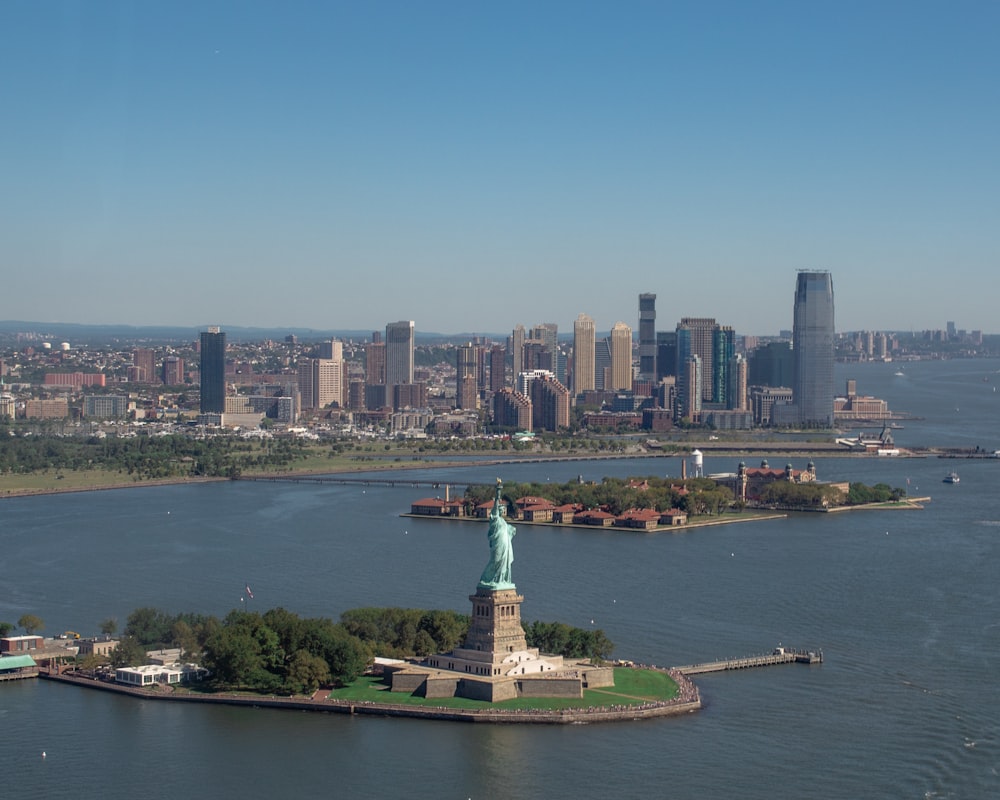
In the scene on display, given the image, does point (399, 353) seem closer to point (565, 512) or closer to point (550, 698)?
point (565, 512)

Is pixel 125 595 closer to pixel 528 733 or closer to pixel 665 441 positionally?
pixel 528 733

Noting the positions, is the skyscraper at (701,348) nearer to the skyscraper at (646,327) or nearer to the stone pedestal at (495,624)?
the skyscraper at (646,327)

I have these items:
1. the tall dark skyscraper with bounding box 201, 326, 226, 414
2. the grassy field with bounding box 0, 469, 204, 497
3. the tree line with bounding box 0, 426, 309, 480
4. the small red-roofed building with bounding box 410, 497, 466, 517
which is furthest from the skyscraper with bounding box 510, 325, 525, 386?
the small red-roofed building with bounding box 410, 497, 466, 517

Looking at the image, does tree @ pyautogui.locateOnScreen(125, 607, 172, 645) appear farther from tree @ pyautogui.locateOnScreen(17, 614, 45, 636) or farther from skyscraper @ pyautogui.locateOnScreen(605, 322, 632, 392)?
skyscraper @ pyautogui.locateOnScreen(605, 322, 632, 392)

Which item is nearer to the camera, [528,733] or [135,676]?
[528,733]

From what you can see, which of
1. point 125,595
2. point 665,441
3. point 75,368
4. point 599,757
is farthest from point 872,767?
point 75,368

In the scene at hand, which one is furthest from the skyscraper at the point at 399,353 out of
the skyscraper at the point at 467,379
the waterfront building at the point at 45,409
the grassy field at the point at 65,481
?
the grassy field at the point at 65,481
